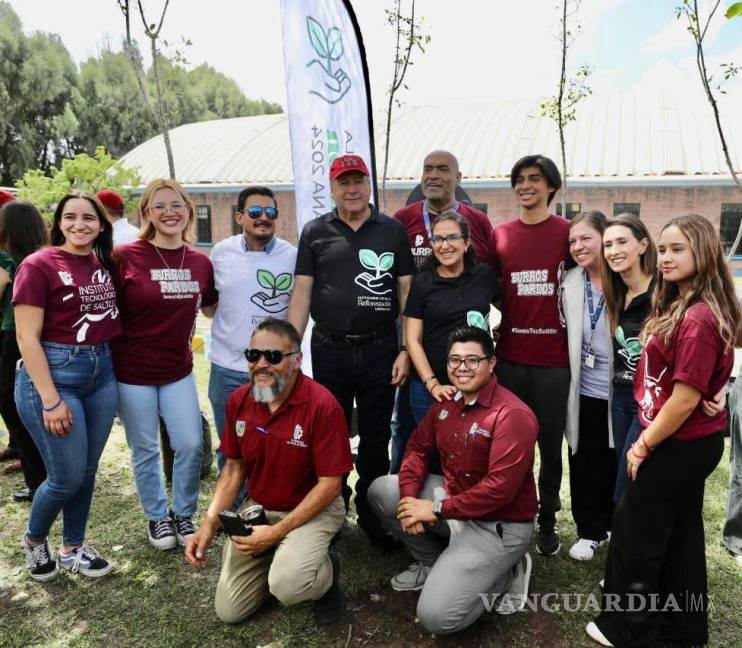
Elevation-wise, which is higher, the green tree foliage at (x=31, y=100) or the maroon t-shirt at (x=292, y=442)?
the green tree foliage at (x=31, y=100)

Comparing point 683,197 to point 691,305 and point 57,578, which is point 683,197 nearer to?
point 691,305

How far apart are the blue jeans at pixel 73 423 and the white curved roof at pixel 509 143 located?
15.7 m

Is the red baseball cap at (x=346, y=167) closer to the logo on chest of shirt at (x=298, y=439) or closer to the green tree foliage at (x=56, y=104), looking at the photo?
the logo on chest of shirt at (x=298, y=439)

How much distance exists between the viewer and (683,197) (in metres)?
16.9

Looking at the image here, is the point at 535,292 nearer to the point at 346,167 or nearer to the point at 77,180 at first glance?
the point at 346,167

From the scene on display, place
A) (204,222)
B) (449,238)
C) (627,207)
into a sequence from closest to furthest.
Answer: (449,238)
(627,207)
(204,222)

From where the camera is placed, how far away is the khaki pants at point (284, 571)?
9.70 feet

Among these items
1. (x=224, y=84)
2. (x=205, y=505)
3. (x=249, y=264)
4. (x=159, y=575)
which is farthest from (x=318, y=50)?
(x=224, y=84)

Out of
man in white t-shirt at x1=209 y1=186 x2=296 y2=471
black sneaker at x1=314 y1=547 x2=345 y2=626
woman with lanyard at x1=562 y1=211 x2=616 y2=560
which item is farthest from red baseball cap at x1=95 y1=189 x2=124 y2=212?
woman with lanyard at x1=562 y1=211 x2=616 y2=560

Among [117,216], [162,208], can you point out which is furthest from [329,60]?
[162,208]

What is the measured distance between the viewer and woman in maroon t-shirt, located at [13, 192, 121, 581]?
Result: 3.06m

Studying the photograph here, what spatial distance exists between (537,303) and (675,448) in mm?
1227

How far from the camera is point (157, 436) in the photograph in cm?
373

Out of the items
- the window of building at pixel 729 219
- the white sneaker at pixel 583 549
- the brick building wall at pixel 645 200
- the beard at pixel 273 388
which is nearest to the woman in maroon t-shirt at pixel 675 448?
the white sneaker at pixel 583 549
